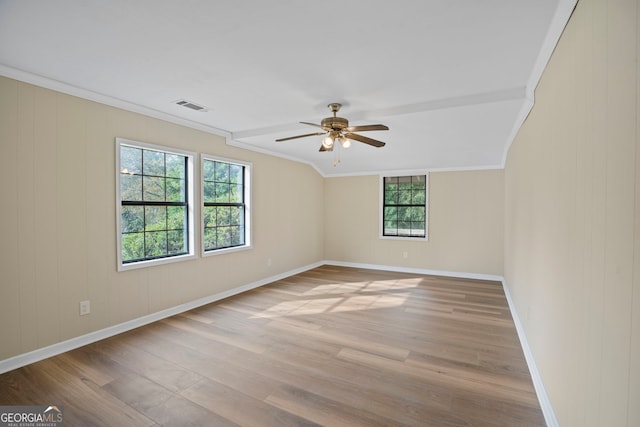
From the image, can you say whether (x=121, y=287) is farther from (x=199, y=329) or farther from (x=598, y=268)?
(x=598, y=268)

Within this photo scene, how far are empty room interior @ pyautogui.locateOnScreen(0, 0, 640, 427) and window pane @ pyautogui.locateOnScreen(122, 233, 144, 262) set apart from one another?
0.02 m

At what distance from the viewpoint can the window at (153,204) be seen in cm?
325

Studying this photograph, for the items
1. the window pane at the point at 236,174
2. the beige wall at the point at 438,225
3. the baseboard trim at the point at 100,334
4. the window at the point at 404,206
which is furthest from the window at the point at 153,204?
the window at the point at 404,206

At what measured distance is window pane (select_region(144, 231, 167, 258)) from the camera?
11.4 ft

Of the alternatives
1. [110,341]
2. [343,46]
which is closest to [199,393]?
[110,341]

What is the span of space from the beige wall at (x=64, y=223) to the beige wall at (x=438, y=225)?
12.0ft

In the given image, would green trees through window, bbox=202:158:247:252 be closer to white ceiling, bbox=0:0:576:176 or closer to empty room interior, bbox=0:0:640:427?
empty room interior, bbox=0:0:640:427

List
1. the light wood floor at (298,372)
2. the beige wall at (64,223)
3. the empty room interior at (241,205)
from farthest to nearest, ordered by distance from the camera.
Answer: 1. the beige wall at (64,223)
2. the light wood floor at (298,372)
3. the empty room interior at (241,205)

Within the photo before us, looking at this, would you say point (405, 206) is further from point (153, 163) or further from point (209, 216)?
point (153, 163)

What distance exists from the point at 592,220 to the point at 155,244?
3.88 m

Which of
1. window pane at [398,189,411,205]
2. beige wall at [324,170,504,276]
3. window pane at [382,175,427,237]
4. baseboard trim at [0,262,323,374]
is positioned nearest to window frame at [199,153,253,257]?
baseboard trim at [0,262,323,374]

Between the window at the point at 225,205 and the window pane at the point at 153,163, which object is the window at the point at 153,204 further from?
the window at the point at 225,205

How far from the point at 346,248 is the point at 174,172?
412 cm

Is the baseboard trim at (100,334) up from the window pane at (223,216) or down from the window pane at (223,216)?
down
